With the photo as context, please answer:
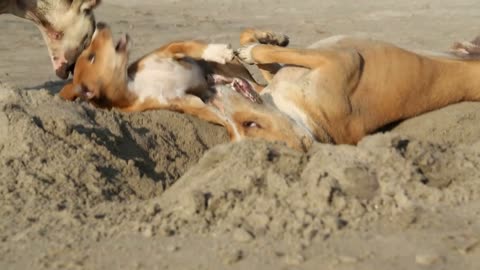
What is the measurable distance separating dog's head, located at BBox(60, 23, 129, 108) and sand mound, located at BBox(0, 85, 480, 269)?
2.02 feet

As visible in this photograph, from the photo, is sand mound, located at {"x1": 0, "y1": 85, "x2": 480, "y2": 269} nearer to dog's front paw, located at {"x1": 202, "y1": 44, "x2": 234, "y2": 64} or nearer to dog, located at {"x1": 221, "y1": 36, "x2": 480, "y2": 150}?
dog, located at {"x1": 221, "y1": 36, "x2": 480, "y2": 150}

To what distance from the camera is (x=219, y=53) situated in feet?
18.6

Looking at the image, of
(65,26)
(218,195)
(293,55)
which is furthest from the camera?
(65,26)

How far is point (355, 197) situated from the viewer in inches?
144

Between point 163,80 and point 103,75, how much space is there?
1.22ft

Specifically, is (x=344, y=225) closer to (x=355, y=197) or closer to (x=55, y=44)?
(x=355, y=197)

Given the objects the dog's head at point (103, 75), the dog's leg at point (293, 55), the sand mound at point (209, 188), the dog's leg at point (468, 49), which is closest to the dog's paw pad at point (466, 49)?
the dog's leg at point (468, 49)

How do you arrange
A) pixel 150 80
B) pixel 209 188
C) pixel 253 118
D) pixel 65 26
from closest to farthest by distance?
pixel 209 188 → pixel 253 118 → pixel 150 80 → pixel 65 26

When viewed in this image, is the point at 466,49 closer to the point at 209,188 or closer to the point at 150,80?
the point at 150,80

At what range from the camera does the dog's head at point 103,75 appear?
562 cm

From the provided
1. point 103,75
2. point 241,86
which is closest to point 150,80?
point 103,75

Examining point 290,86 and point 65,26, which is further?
point 65,26

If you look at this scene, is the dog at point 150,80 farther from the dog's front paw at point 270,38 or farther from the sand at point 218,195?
the dog's front paw at point 270,38

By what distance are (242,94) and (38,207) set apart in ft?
7.04
